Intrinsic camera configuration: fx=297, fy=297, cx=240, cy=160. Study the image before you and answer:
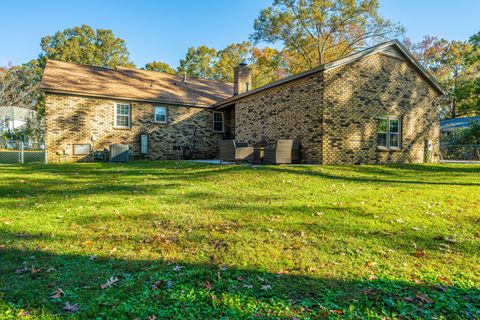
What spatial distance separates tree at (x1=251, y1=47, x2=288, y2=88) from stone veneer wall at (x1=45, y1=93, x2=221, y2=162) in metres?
15.5

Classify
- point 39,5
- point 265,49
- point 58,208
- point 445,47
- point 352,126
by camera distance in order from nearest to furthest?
point 58,208 → point 352,126 → point 39,5 → point 445,47 → point 265,49

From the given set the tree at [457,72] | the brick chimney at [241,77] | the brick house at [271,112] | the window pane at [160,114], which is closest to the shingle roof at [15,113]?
the brick house at [271,112]

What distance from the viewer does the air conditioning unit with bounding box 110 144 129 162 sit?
14.4 m

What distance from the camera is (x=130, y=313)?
2.19 meters

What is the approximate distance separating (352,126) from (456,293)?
10195 mm

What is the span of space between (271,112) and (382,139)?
506 cm

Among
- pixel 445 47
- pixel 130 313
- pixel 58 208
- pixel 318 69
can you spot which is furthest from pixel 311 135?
pixel 445 47

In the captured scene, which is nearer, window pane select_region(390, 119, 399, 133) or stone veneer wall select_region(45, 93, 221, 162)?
window pane select_region(390, 119, 399, 133)

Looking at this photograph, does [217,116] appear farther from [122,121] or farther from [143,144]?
[122,121]

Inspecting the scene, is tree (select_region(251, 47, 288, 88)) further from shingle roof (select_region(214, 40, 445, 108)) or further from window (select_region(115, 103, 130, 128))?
window (select_region(115, 103, 130, 128))

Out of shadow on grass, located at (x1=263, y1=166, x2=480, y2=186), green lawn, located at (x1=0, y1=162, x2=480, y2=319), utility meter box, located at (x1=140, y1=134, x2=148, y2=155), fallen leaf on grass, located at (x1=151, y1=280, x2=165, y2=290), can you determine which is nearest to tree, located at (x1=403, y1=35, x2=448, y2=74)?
shadow on grass, located at (x1=263, y1=166, x2=480, y2=186)

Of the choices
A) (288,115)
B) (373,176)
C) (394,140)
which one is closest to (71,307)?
(373,176)

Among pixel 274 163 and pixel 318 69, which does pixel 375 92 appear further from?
pixel 274 163

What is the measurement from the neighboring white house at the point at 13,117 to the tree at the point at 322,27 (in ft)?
91.4
